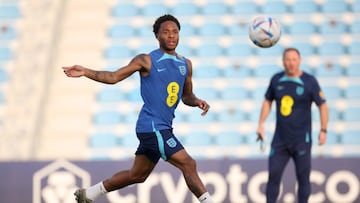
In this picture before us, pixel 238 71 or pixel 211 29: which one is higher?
pixel 211 29

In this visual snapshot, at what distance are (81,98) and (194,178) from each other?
15735 mm

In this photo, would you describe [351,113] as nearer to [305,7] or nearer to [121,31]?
[305,7]

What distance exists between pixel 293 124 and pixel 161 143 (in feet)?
7.34

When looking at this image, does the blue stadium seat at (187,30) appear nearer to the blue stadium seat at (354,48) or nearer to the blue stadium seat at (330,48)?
the blue stadium seat at (330,48)

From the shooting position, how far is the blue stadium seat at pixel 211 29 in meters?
22.4

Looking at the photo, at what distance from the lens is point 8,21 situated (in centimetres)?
2258

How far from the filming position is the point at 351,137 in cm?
2097

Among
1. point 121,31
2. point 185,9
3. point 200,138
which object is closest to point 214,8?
point 185,9

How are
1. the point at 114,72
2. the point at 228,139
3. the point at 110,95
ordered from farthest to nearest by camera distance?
1. the point at 110,95
2. the point at 228,139
3. the point at 114,72

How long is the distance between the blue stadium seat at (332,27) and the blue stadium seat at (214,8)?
2812mm

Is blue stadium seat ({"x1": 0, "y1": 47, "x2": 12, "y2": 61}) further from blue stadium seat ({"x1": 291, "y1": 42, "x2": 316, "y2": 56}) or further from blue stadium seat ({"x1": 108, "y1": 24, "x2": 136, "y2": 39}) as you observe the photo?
blue stadium seat ({"x1": 291, "y1": 42, "x2": 316, "y2": 56})

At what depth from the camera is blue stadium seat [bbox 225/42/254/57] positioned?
21.9 metres

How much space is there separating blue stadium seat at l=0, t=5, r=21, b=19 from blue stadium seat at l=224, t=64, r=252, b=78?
621 centimetres

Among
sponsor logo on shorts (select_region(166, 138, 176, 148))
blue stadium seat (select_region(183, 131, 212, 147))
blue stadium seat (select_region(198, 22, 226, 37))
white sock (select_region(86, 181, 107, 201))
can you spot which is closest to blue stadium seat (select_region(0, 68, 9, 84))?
blue stadium seat (select_region(183, 131, 212, 147))
